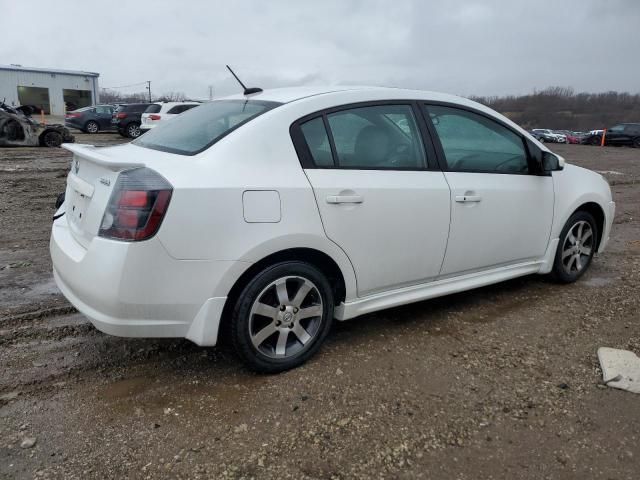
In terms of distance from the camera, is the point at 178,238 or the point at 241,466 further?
the point at 178,238

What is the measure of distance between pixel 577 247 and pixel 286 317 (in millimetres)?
2941

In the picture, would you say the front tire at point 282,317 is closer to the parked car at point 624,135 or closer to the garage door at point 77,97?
the parked car at point 624,135

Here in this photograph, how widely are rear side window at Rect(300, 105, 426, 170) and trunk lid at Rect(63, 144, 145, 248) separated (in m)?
1.01

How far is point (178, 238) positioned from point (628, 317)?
11.1 ft

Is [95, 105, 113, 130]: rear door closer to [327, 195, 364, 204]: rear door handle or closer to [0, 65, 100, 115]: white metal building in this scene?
[327, 195, 364, 204]: rear door handle

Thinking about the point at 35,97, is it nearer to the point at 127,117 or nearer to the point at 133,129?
the point at 133,129

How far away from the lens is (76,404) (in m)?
2.73

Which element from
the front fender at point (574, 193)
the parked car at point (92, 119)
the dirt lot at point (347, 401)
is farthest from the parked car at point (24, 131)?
the front fender at point (574, 193)

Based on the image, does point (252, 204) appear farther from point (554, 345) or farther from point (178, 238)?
point (554, 345)

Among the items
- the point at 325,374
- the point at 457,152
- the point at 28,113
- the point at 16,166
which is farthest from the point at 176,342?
the point at 28,113

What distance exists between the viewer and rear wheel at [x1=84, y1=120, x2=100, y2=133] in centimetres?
2416

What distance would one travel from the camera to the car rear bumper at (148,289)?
99.8 inches

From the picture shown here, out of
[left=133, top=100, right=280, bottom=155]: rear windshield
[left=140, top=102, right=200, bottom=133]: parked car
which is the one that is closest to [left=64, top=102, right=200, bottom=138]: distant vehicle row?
[left=140, top=102, right=200, bottom=133]: parked car

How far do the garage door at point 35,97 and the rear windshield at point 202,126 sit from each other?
53563mm
